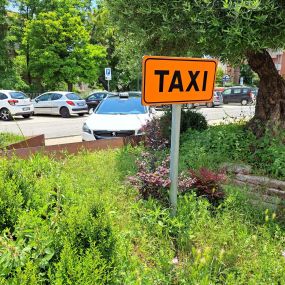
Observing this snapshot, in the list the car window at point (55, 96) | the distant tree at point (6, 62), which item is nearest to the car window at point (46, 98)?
the car window at point (55, 96)

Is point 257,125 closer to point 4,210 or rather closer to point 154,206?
point 154,206

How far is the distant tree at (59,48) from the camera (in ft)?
81.3

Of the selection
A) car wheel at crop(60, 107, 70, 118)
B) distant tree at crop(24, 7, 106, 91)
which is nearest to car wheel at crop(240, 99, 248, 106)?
distant tree at crop(24, 7, 106, 91)

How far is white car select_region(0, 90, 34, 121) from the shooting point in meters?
16.5

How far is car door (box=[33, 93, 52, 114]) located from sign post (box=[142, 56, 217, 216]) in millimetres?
16723

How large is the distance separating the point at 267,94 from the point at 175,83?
11.1 feet

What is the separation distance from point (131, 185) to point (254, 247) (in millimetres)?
1616

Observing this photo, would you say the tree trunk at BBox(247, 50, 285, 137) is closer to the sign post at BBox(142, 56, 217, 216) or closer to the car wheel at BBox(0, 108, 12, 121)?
the sign post at BBox(142, 56, 217, 216)

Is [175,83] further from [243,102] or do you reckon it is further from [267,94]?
[243,102]

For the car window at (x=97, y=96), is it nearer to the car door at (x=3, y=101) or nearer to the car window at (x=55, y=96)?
the car window at (x=55, y=96)

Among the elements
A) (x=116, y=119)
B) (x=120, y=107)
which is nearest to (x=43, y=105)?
(x=120, y=107)

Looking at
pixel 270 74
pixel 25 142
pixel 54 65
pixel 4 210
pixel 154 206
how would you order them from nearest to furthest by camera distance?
pixel 4 210 → pixel 154 206 → pixel 270 74 → pixel 25 142 → pixel 54 65

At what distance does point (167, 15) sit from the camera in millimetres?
4535

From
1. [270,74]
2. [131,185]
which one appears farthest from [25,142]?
[270,74]
